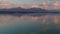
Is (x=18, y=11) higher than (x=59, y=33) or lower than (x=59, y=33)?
higher

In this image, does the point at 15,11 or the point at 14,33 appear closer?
the point at 14,33

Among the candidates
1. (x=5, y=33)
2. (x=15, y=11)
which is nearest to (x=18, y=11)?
(x=15, y=11)

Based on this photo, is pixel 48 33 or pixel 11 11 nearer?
pixel 48 33

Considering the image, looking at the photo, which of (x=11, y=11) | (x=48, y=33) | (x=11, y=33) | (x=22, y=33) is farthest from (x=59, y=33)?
(x=11, y=11)

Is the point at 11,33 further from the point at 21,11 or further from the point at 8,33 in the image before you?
the point at 21,11

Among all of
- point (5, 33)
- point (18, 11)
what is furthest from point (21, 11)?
point (5, 33)

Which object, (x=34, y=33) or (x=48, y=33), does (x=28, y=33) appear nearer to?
(x=34, y=33)

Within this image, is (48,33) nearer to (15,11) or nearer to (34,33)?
(34,33)

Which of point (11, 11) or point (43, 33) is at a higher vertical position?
point (11, 11)
